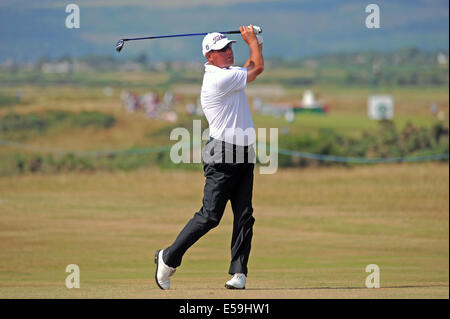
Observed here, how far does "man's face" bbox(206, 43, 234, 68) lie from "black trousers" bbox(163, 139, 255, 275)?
2.20 ft

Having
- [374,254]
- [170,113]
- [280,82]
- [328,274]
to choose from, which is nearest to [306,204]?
[374,254]

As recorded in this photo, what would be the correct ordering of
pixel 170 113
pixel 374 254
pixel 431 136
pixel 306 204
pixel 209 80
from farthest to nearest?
pixel 170 113 → pixel 431 136 → pixel 306 204 → pixel 374 254 → pixel 209 80

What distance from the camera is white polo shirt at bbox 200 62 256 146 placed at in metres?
8.05

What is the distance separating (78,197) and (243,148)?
15058 millimetres

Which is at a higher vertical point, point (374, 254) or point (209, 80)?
point (209, 80)

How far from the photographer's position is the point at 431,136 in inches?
1320

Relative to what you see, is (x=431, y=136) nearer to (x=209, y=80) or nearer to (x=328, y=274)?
(x=328, y=274)

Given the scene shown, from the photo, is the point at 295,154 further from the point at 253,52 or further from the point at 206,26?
the point at 206,26

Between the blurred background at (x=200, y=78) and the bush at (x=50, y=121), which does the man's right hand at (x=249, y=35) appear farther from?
the bush at (x=50, y=121)

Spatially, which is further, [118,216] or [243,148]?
[118,216]

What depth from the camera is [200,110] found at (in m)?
41.4

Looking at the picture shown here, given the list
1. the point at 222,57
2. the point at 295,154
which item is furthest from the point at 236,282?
the point at 295,154

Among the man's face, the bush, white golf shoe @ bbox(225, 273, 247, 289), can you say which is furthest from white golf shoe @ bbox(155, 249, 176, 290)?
the bush

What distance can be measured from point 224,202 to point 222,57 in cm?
125
